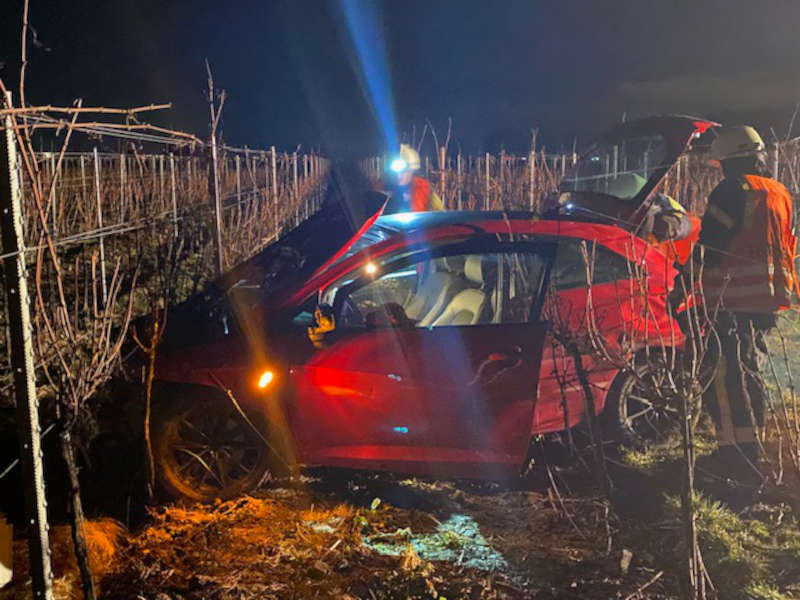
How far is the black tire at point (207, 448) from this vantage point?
3.91m

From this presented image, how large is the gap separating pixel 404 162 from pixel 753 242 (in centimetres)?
507

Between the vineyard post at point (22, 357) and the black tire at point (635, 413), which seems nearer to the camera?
the vineyard post at point (22, 357)

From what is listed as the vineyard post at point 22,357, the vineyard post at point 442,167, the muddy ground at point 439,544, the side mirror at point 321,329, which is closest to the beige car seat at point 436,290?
the side mirror at point 321,329

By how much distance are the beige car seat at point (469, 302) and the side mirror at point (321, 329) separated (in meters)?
0.75

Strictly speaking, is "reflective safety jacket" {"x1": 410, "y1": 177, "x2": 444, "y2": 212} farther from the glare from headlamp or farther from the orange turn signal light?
the orange turn signal light

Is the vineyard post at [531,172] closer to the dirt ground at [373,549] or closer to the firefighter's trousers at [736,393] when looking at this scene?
the firefighter's trousers at [736,393]

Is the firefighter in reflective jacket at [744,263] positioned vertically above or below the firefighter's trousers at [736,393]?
above

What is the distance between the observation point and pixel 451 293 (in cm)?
459

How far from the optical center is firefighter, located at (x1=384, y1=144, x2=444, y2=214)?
8.11 m

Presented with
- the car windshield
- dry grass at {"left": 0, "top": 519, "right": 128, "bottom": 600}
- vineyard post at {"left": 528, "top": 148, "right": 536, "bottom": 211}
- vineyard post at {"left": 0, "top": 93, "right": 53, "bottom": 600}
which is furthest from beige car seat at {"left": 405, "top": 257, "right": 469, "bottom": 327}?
vineyard post at {"left": 528, "top": 148, "right": 536, "bottom": 211}

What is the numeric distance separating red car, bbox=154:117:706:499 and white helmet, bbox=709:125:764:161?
12.6 inches

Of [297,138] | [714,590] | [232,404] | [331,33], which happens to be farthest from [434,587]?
[331,33]

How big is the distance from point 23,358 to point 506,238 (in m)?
2.56

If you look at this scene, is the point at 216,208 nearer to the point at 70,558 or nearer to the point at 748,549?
the point at 70,558
